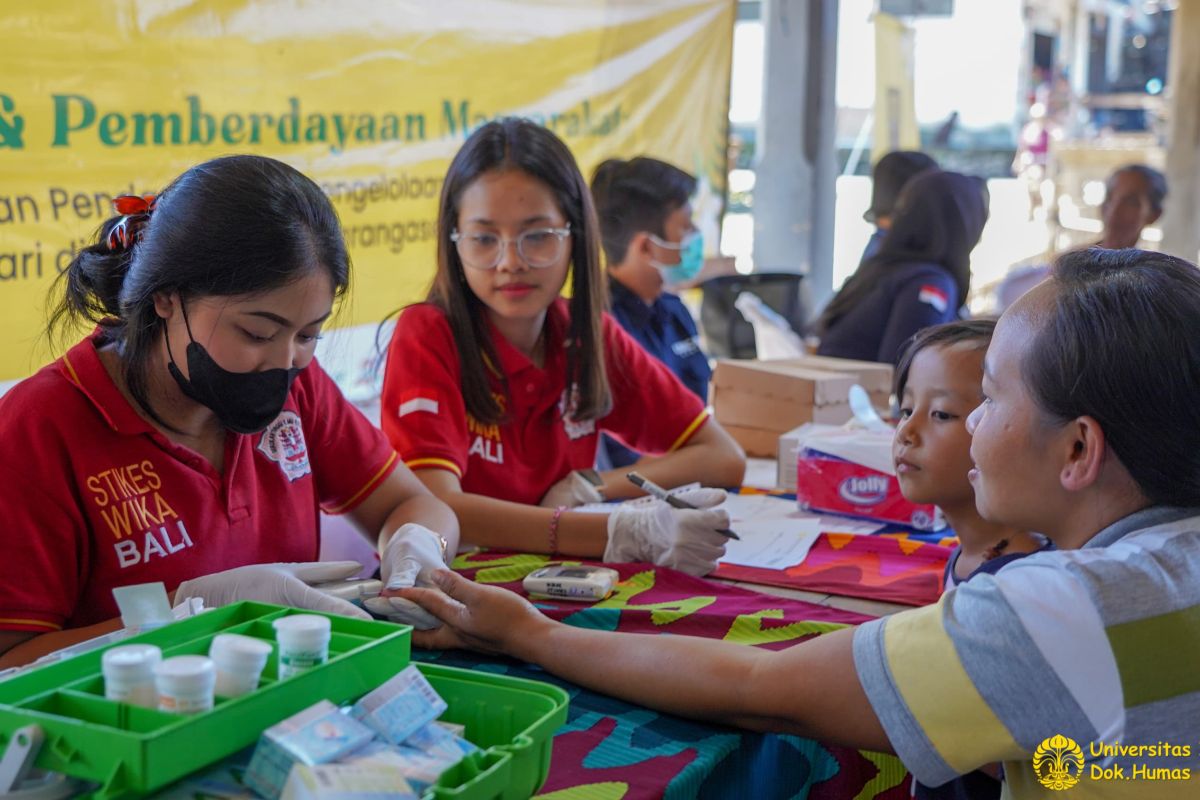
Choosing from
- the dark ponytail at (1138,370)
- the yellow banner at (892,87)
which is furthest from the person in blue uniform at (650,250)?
the yellow banner at (892,87)

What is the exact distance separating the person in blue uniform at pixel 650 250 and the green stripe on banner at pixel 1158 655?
2.33 metres

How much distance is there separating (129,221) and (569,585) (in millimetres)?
827

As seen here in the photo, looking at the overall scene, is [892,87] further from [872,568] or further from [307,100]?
[872,568]

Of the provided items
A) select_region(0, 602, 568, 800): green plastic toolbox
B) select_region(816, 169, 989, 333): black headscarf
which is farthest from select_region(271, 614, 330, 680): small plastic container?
select_region(816, 169, 989, 333): black headscarf

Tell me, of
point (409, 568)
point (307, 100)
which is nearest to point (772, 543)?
point (409, 568)

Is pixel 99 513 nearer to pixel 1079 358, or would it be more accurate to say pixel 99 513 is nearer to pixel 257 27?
pixel 1079 358

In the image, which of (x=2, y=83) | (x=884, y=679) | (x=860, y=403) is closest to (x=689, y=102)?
(x=860, y=403)

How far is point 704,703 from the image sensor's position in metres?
1.34

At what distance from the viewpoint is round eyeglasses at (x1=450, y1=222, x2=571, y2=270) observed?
2355 millimetres

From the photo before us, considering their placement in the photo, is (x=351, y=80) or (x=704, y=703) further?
(x=351, y=80)

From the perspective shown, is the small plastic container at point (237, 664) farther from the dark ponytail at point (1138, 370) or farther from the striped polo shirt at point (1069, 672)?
the dark ponytail at point (1138, 370)

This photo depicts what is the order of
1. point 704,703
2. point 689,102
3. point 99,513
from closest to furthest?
point 704,703, point 99,513, point 689,102

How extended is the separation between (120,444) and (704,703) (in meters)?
0.87

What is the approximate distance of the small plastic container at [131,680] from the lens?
0.90 meters
